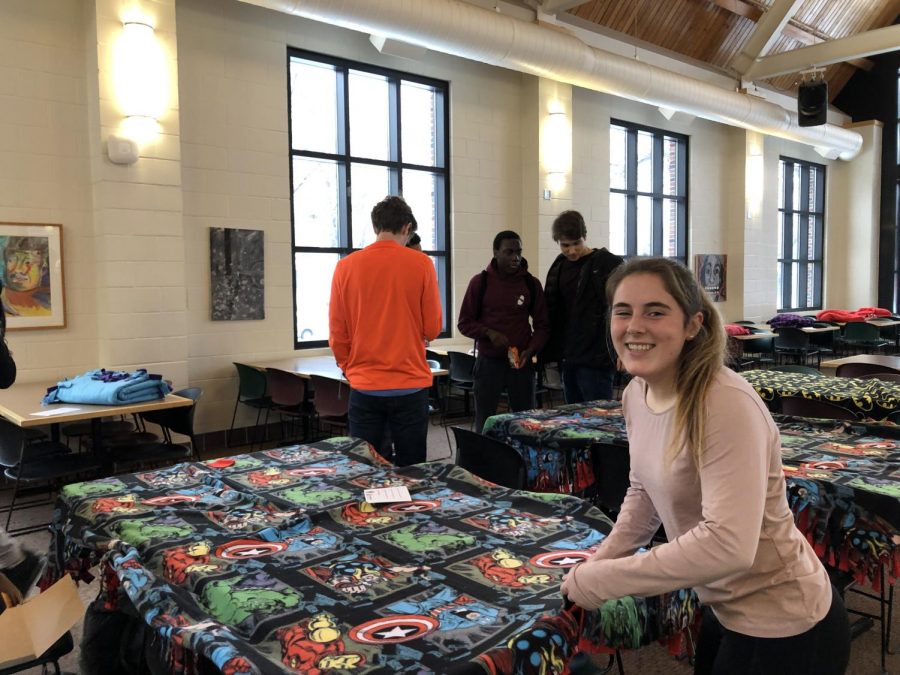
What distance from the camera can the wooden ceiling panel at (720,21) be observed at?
343 inches

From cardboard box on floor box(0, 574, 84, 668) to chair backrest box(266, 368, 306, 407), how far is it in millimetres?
3465

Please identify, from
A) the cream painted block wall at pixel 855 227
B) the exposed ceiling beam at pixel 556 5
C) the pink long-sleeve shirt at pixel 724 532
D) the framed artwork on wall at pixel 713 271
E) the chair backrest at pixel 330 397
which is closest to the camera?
the pink long-sleeve shirt at pixel 724 532

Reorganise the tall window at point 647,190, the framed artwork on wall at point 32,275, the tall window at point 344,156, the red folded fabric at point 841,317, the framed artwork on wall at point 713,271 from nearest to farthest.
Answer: the framed artwork on wall at point 32,275 → the tall window at point 344,156 → the tall window at point 647,190 → the red folded fabric at point 841,317 → the framed artwork on wall at point 713,271

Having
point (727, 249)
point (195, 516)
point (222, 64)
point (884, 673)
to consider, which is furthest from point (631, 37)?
point (195, 516)

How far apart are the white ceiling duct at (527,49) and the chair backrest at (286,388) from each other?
8.86 feet

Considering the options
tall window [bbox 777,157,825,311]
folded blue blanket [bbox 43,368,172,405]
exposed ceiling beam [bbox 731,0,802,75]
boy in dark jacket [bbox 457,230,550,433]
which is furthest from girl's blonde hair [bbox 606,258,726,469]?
tall window [bbox 777,157,825,311]

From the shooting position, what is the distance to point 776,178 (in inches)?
463

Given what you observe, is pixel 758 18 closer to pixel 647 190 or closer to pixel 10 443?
pixel 647 190

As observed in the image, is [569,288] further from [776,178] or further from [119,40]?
[776,178]

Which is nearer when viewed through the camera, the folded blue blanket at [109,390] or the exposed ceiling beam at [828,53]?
the folded blue blanket at [109,390]

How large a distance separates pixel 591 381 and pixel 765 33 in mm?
7587

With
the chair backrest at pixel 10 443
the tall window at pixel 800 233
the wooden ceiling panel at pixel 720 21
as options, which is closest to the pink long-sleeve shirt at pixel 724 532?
the chair backrest at pixel 10 443

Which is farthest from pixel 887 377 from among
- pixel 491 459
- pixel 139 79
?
pixel 139 79

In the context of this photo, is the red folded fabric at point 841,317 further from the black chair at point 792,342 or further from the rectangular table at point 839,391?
the rectangular table at point 839,391
